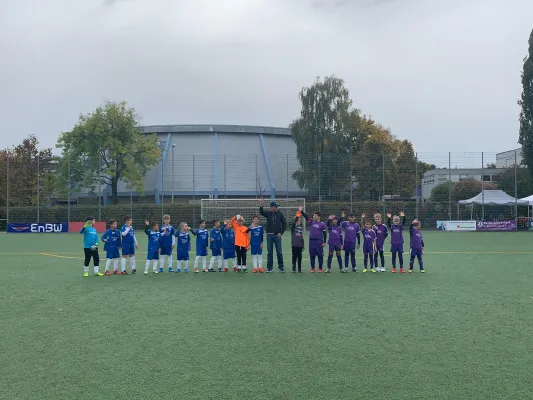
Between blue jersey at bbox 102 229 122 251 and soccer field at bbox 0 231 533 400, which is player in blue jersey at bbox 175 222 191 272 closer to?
blue jersey at bbox 102 229 122 251

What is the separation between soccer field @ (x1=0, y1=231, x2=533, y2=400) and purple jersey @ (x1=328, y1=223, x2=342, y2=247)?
254cm

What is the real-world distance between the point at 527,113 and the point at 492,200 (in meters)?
10.3

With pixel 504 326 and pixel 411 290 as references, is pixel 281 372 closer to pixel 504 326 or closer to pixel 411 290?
pixel 504 326

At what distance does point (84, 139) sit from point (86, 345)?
41.4m

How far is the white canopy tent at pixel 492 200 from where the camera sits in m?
37.5

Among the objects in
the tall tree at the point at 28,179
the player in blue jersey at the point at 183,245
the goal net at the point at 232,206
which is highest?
the tall tree at the point at 28,179

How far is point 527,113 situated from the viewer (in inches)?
1666

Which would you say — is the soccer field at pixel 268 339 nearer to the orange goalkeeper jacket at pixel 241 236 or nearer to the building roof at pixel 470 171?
the orange goalkeeper jacket at pixel 241 236

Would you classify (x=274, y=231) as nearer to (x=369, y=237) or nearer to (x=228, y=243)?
(x=228, y=243)

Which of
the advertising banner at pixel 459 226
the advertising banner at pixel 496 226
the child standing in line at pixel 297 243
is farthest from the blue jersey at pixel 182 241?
the advertising banner at pixel 496 226

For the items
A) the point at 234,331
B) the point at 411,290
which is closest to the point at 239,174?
the point at 411,290

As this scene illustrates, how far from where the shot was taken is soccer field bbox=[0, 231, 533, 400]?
462 centimetres

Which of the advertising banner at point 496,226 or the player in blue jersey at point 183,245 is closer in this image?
the player in blue jersey at point 183,245

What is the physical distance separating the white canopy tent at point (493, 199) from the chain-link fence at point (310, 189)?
0.71 feet
